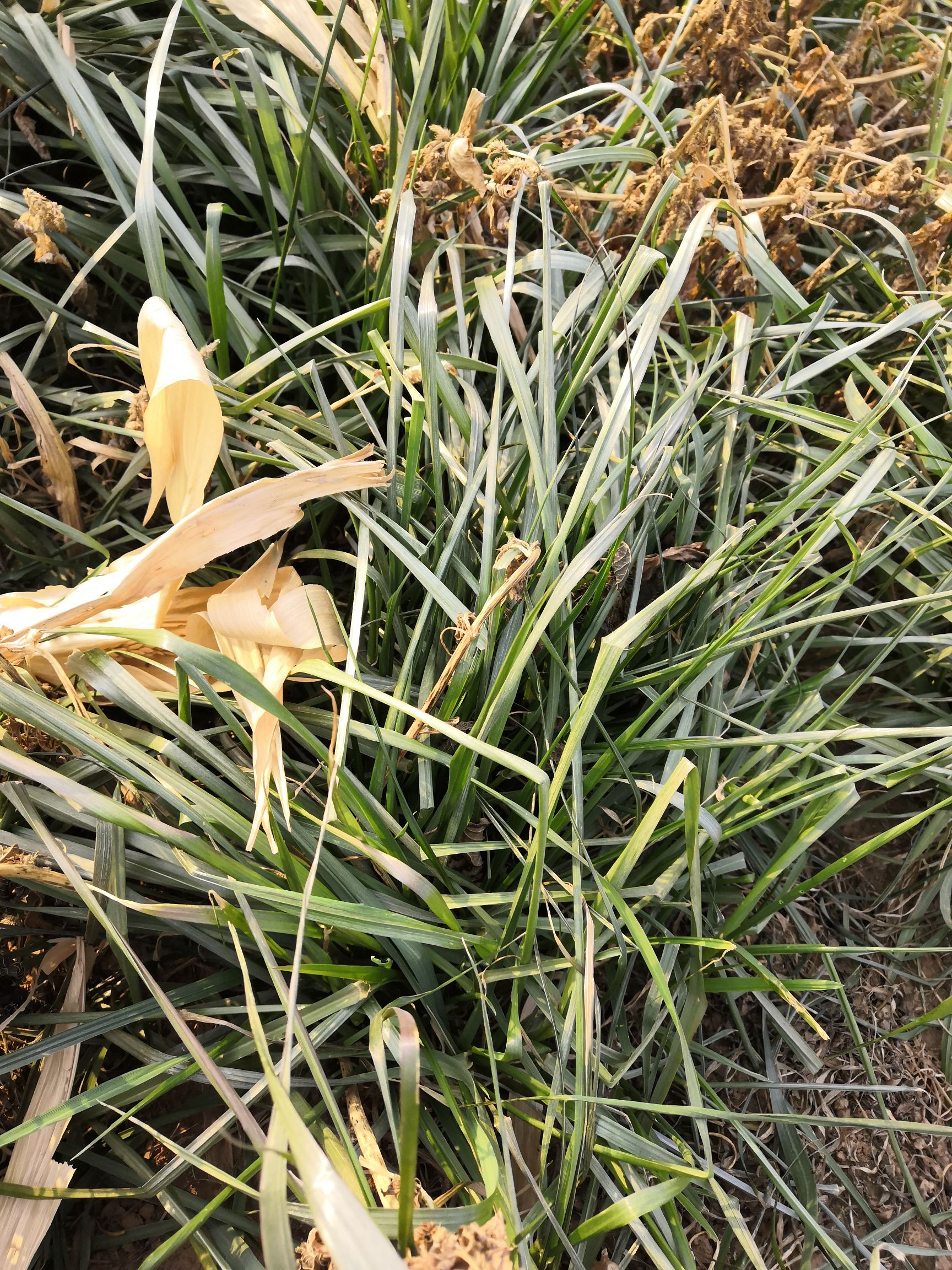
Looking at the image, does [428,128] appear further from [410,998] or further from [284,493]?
[410,998]

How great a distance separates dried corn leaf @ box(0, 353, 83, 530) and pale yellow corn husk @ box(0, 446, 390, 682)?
17 centimetres

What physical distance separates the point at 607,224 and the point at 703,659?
644mm

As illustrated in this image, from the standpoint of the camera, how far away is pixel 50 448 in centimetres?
90

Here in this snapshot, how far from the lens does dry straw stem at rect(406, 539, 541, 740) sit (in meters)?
0.68

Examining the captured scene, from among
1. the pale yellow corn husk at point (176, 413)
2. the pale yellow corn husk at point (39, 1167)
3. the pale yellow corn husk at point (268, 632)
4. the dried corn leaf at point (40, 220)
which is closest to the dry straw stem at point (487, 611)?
the pale yellow corn husk at point (268, 632)

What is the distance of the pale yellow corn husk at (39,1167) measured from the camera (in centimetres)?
64

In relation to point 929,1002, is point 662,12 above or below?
above

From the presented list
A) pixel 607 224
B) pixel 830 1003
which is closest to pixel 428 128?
pixel 607 224

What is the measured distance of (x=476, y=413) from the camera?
2.87 ft

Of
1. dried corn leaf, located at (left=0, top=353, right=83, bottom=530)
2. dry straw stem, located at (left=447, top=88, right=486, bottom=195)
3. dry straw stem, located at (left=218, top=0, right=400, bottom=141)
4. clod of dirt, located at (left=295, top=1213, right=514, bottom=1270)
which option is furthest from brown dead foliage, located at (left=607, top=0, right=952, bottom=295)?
clod of dirt, located at (left=295, top=1213, right=514, bottom=1270)

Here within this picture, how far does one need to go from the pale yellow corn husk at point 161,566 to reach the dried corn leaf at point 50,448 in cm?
17

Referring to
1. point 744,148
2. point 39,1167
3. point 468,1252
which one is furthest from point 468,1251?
point 744,148

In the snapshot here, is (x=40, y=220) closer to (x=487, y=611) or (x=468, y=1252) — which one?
(x=487, y=611)

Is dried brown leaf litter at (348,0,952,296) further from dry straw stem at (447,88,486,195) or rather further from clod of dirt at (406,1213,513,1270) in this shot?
clod of dirt at (406,1213,513,1270)
